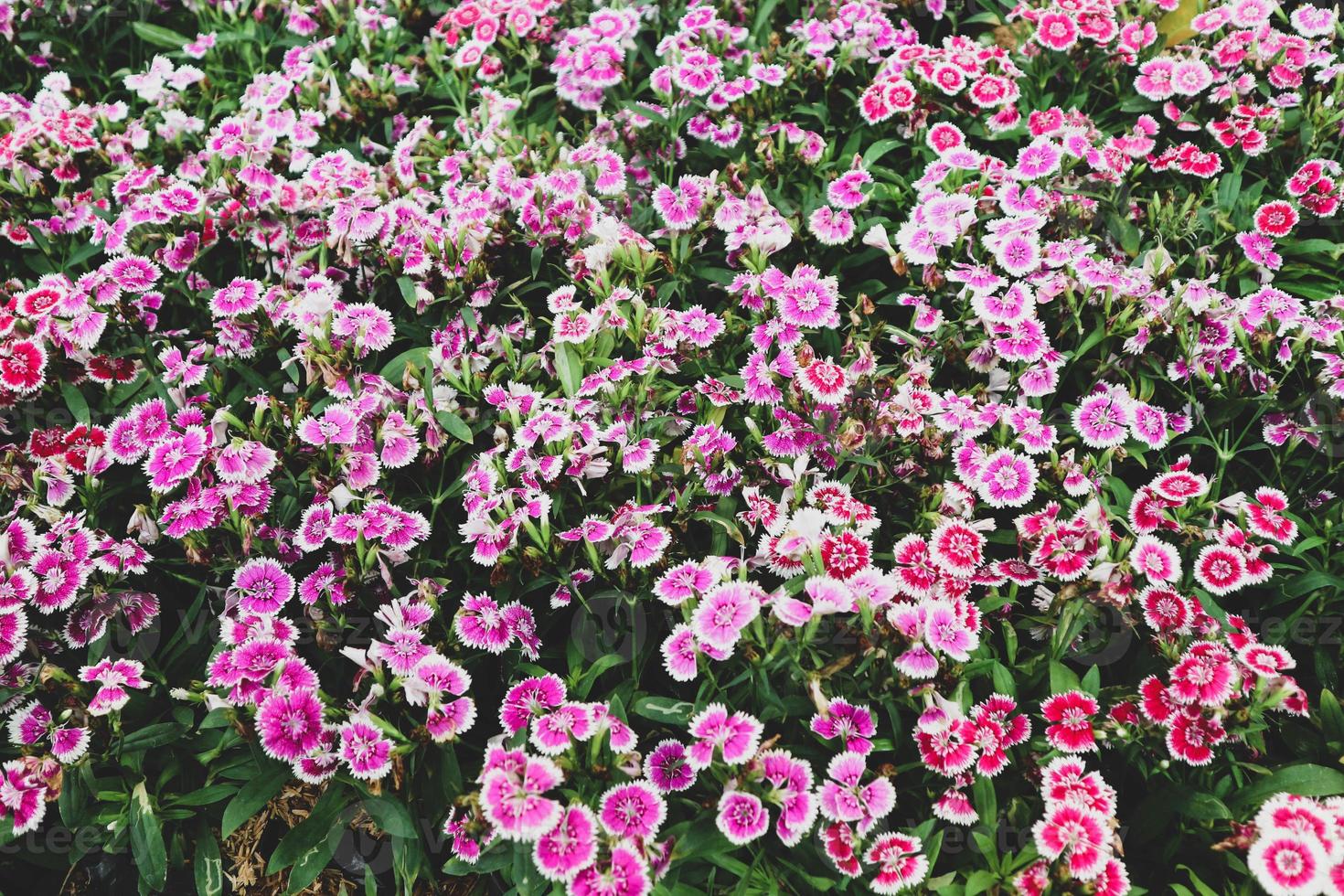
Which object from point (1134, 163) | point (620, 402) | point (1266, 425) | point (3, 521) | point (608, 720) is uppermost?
point (1134, 163)

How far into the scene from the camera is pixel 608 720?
178 centimetres

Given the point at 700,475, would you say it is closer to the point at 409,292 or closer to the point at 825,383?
the point at 825,383

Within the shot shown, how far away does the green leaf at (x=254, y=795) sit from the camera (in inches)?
73.5

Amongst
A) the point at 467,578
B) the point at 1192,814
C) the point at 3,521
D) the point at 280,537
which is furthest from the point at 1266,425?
the point at 3,521

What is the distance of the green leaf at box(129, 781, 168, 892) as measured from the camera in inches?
74.4

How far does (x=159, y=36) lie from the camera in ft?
12.0

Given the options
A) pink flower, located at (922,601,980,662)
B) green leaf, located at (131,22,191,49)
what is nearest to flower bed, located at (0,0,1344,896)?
pink flower, located at (922,601,980,662)

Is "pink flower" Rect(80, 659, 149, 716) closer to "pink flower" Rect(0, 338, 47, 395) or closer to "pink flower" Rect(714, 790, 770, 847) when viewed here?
"pink flower" Rect(0, 338, 47, 395)

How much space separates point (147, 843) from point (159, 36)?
3.21 m

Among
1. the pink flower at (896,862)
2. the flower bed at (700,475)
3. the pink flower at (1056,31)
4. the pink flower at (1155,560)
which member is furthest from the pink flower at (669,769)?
the pink flower at (1056,31)

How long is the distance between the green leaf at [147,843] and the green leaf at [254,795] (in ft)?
0.40

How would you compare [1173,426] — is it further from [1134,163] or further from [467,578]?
[467,578]

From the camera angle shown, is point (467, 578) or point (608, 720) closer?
point (608, 720)

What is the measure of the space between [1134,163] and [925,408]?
1.44m
